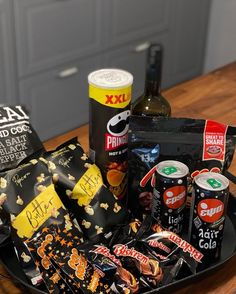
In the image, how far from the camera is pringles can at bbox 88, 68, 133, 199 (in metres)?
0.86

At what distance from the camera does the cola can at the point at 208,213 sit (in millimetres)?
792

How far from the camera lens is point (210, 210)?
2.61 ft

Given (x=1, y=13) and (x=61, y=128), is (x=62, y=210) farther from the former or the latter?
(x=61, y=128)

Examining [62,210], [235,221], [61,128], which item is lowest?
[61,128]

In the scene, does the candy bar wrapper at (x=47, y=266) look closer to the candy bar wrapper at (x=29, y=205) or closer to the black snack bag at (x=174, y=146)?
the candy bar wrapper at (x=29, y=205)

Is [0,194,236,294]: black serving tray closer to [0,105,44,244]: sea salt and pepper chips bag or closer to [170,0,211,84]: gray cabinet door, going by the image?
[0,105,44,244]: sea salt and pepper chips bag

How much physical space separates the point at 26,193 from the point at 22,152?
0.10 meters

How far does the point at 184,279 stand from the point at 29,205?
0.26 m

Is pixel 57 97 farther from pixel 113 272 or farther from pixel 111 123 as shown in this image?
pixel 113 272

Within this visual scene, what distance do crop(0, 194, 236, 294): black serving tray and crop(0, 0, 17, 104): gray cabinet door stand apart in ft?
4.69

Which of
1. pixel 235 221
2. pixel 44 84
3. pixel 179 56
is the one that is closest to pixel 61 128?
pixel 44 84

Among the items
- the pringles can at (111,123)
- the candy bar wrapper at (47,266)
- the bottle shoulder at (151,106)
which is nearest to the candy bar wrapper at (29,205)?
the candy bar wrapper at (47,266)

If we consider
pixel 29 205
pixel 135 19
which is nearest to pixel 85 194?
pixel 29 205

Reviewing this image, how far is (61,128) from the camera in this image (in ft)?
8.41
